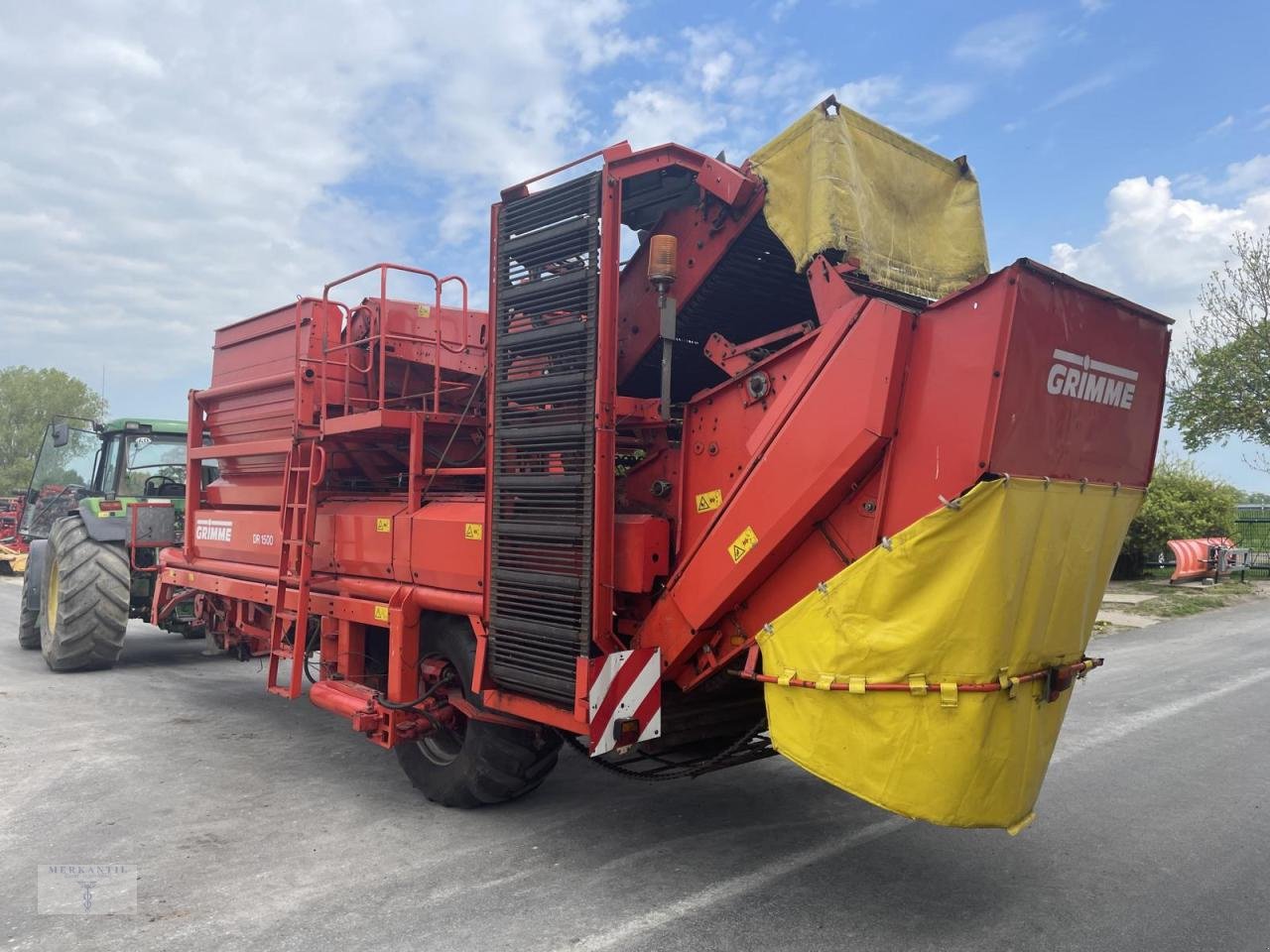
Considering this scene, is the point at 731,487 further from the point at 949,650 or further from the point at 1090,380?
the point at 1090,380

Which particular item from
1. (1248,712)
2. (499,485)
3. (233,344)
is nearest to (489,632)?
(499,485)

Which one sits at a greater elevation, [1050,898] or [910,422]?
[910,422]

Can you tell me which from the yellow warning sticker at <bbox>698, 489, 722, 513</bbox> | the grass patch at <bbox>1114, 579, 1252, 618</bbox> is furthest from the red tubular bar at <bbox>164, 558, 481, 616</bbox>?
the grass patch at <bbox>1114, 579, 1252, 618</bbox>

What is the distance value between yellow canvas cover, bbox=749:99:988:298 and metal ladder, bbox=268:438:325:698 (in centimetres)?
324

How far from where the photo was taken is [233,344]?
6.83 meters

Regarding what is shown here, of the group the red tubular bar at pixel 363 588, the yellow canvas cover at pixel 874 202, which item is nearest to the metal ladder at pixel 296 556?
the red tubular bar at pixel 363 588

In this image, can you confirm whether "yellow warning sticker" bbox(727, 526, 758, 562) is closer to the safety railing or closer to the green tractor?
the safety railing

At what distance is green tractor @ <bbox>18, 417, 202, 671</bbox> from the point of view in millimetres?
8445

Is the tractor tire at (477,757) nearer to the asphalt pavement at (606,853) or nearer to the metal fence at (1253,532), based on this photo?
the asphalt pavement at (606,853)

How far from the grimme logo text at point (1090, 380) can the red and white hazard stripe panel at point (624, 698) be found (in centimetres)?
191

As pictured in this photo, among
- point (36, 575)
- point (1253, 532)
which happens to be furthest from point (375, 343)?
point (1253, 532)

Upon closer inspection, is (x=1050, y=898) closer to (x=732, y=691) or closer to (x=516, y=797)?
(x=732, y=691)

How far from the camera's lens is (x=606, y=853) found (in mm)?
4191

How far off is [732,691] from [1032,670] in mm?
1558
